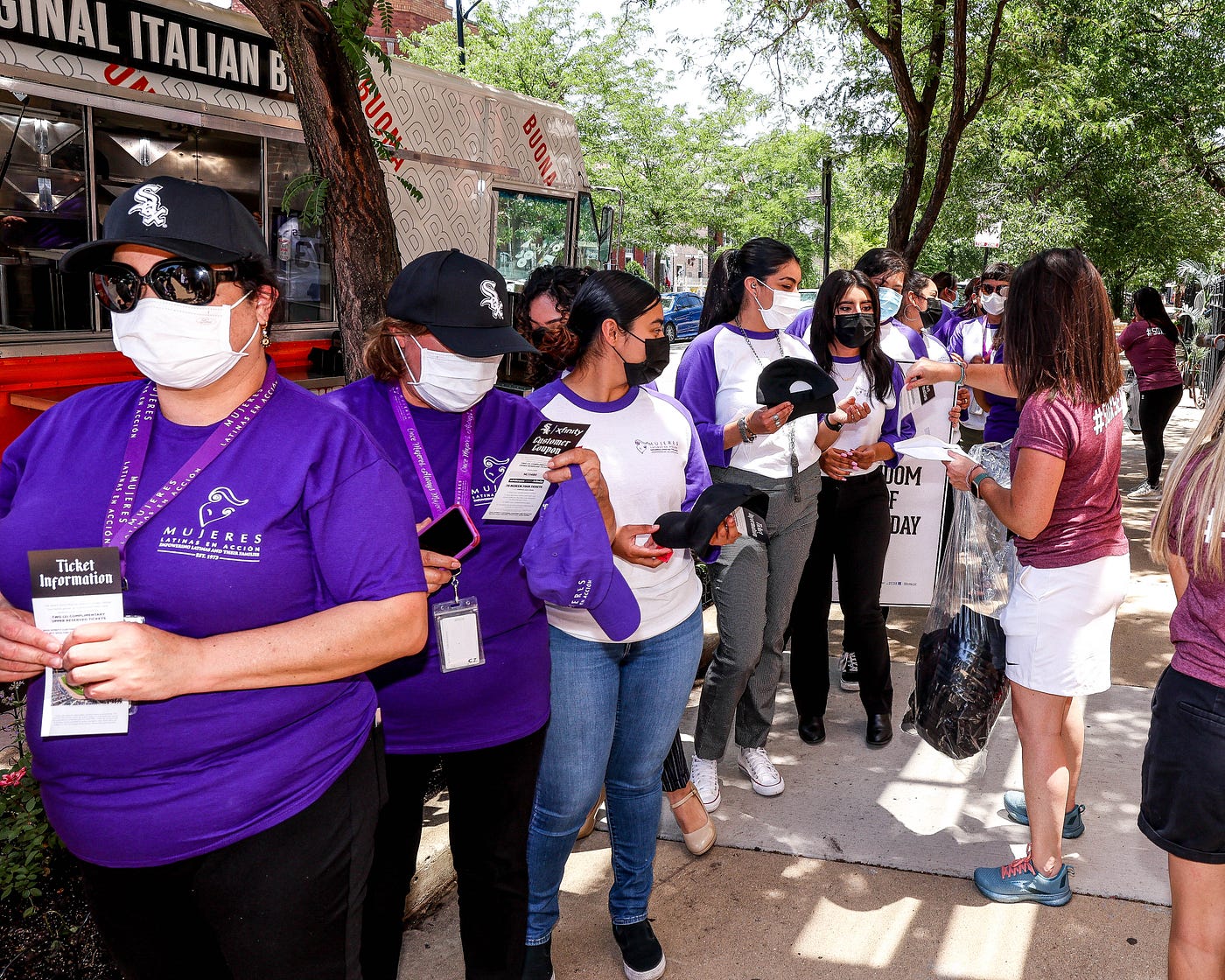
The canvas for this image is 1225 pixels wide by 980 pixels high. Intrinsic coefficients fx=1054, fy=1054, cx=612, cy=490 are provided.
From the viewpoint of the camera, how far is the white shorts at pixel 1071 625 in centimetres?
324

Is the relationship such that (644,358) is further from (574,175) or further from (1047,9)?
(1047,9)

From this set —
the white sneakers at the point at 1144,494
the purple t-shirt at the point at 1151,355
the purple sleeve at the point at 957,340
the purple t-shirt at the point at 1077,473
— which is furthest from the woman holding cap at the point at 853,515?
the white sneakers at the point at 1144,494

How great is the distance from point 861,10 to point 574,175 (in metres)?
3.21

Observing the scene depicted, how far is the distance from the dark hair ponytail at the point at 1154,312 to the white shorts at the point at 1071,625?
7.42 meters

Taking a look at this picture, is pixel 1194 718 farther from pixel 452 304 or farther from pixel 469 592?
pixel 452 304

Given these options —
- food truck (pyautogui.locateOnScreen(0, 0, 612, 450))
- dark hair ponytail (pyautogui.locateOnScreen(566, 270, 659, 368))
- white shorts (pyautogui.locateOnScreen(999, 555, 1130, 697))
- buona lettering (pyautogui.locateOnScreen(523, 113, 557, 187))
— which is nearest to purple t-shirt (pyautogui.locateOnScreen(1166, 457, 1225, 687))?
white shorts (pyautogui.locateOnScreen(999, 555, 1130, 697))

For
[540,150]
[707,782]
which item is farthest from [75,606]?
Answer: [540,150]

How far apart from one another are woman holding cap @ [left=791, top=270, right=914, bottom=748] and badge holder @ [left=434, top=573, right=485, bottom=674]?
2.26 m

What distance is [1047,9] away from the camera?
490 inches

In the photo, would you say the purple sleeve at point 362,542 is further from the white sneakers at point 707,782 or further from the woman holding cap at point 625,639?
the white sneakers at point 707,782

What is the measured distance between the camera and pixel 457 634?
2.40m

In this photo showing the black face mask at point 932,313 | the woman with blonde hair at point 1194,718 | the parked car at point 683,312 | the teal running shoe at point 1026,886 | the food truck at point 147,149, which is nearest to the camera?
the woman with blonde hair at point 1194,718

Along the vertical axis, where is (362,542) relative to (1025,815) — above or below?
above

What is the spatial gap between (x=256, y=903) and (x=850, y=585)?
3.31 metres
